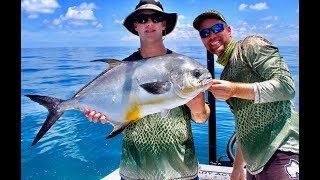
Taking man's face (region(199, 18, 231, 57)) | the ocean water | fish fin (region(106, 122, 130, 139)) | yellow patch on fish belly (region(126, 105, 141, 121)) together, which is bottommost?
the ocean water

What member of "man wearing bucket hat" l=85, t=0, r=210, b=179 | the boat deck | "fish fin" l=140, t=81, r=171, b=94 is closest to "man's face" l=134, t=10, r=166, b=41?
"man wearing bucket hat" l=85, t=0, r=210, b=179

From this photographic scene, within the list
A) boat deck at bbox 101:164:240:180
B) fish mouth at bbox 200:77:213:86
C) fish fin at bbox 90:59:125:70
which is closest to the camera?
fish mouth at bbox 200:77:213:86

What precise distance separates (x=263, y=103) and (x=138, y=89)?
2.83ft

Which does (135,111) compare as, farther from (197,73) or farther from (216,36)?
(216,36)

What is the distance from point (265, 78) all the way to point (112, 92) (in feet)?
3.42

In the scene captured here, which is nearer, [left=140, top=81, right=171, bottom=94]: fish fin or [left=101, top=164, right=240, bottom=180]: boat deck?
[left=140, top=81, right=171, bottom=94]: fish fin

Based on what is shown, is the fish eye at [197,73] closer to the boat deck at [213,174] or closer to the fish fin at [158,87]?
the fish fin at [158,87]

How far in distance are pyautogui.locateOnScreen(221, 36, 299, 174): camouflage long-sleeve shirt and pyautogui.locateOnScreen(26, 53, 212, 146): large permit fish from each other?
0.36 meters

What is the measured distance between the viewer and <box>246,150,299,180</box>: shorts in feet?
7.79

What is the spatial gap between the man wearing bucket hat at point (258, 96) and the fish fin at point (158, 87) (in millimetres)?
281

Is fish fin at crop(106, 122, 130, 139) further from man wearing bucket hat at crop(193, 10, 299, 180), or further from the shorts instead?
the shorts

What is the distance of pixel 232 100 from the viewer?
2.62m
